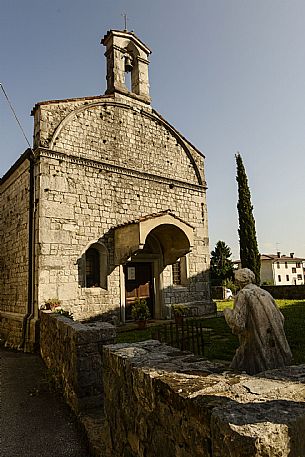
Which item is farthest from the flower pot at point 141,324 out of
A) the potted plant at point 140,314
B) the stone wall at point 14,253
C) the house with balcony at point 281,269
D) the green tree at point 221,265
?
the house with balcony at point 281,269

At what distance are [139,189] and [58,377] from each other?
7.92 metres

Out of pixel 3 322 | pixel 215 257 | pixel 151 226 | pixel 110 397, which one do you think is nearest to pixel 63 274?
pixel 151 226

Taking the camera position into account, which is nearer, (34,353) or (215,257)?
(34,353)

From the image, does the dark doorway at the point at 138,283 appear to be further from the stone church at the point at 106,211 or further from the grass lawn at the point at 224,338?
the grass lawn at the point at 224,338

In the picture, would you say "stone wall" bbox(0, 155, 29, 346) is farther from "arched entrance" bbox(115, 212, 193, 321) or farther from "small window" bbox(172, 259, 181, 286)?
"small window" bbox(172, 259, 181, 286)

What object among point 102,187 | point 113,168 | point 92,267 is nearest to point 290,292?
point 92,267

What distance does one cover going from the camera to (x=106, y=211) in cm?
1095

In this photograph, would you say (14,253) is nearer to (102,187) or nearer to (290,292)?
(102,187)

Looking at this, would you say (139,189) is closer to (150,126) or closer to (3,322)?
(150,126)

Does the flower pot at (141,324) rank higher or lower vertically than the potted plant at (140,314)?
lower

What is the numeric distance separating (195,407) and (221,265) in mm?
29521

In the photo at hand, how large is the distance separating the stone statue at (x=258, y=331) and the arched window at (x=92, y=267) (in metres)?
7.85

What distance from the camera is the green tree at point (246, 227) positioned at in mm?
19359

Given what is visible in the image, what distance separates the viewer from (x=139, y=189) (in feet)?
39.9
